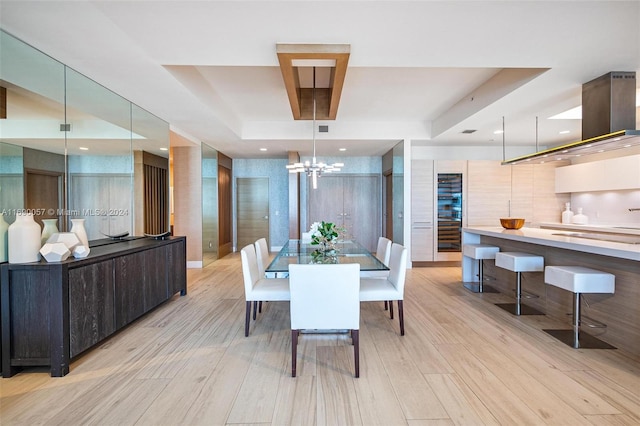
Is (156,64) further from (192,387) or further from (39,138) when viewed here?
(192,387)

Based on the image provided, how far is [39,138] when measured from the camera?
2.55 metres

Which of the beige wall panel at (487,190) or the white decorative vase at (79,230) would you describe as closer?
the white decorative vase at (79,230)

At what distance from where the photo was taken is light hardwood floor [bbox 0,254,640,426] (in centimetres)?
183

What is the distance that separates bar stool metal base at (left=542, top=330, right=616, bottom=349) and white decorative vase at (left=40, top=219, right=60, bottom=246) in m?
4.42

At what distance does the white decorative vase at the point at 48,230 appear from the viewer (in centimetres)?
257

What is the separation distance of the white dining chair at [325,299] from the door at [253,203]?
620cm

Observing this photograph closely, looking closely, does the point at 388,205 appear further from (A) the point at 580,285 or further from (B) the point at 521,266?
(A) the point at 580,285

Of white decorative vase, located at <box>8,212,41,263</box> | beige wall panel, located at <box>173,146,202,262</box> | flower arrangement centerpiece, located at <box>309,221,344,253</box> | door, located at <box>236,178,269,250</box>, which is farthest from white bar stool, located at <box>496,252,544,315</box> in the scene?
door, located at <box>236,178,269,250</box>

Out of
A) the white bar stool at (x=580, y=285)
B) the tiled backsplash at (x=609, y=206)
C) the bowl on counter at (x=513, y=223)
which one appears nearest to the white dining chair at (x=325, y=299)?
the white bar stool at (x=580, y=285)

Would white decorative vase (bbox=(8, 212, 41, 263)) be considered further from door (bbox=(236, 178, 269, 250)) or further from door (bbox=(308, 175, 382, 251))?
door (bbox=(308, 175, 382, 251))

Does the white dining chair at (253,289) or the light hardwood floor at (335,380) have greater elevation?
the white dining chair at (253,289)

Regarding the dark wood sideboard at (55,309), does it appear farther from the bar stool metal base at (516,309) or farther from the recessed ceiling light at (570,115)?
the recessed ceiling light at (570,115)

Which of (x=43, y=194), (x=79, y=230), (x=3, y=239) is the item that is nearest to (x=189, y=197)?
(x=79, y=230)

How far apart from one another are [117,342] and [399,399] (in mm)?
2455
